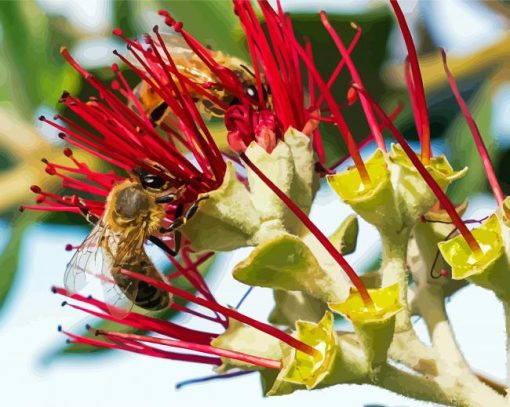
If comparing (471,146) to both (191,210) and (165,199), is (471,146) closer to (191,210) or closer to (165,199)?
(165,199)

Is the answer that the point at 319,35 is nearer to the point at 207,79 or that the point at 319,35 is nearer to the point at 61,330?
the point at 207,79

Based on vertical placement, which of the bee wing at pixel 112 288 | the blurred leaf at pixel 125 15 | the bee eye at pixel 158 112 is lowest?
the bee wing at pixel 112 288

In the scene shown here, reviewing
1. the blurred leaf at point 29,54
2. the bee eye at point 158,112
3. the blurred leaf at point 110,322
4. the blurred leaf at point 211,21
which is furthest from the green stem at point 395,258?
the blurred leaf at point 29,54

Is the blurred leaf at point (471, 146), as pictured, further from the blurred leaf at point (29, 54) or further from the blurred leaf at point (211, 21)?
the blurred leaf at point (29, 54)

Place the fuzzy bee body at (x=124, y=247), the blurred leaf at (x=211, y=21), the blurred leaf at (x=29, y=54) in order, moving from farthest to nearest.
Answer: the blurred leaf at (x=29, y=54) → the blurred leaf at (x=211, y=21) → the fuzzy bee body at (x=124, y=247)

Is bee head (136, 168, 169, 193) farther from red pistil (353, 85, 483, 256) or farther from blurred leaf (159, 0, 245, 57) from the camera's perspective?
blurred leaf (159, 0, 245, 57)

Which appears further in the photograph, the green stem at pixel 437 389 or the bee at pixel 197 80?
the bee at pixel 197 80

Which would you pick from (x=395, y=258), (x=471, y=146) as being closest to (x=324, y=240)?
(x=395, y=258)
